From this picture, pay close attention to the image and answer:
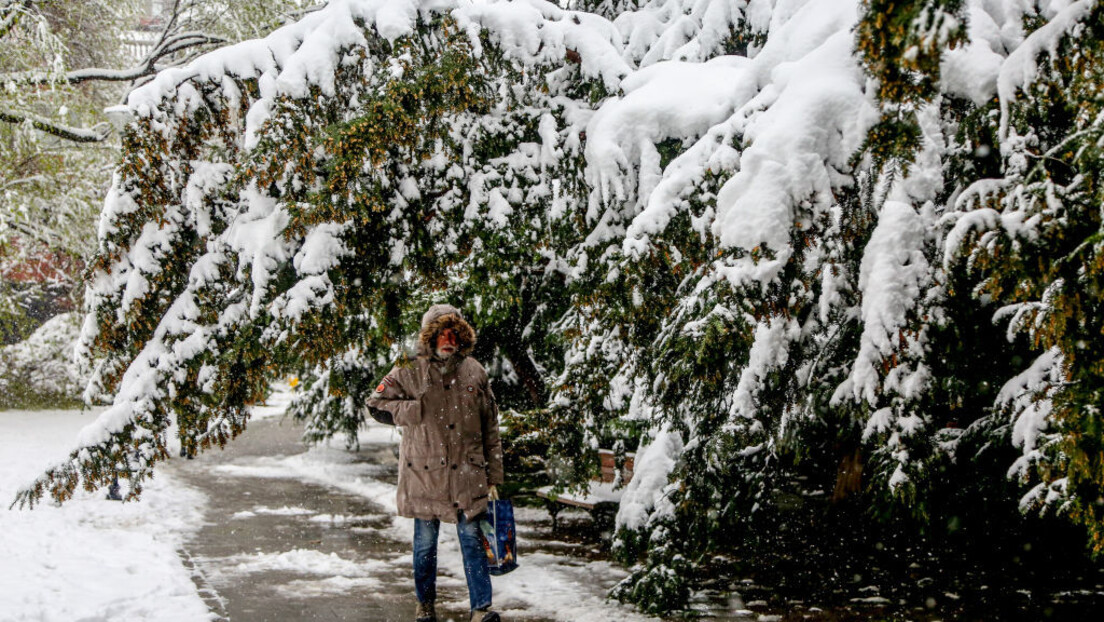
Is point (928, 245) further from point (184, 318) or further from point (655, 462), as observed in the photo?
point (184, 318)

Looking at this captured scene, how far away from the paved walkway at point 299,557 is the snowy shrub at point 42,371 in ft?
28.0

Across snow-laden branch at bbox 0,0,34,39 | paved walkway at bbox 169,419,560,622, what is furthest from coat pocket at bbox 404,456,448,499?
snow-laden branch at bbox 0,0,34,39

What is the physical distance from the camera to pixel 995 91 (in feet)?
11.6

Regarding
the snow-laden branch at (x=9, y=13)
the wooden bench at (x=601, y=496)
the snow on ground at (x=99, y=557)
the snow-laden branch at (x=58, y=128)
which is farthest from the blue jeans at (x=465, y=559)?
the snow-laden branch at (x=58, y=128)

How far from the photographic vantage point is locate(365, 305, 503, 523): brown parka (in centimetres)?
488

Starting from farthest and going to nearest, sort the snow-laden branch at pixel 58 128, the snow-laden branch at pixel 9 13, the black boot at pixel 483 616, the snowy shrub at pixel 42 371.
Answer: the snowy shrub at pixel 42 371 < the snow-laden branch at pixel 58 128 < the snow-laden branch at pixel 9 13 < the black boot at pixel 483 616

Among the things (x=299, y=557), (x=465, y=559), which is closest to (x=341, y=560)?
(x=299, y=557)

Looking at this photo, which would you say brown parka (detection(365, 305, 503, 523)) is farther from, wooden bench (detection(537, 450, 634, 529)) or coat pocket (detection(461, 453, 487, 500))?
wooden bench (detection(537, 450, 634, 529))

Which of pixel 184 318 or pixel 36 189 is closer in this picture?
pixel 184 318

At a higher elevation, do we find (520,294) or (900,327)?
(520,294)

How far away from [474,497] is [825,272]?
7.33 ft

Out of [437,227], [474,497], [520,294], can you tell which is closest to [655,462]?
[474,497]

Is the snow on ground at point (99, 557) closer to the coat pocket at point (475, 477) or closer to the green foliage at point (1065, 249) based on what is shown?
the coat pocket at point (475, 477)

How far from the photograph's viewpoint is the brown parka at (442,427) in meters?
4.88
